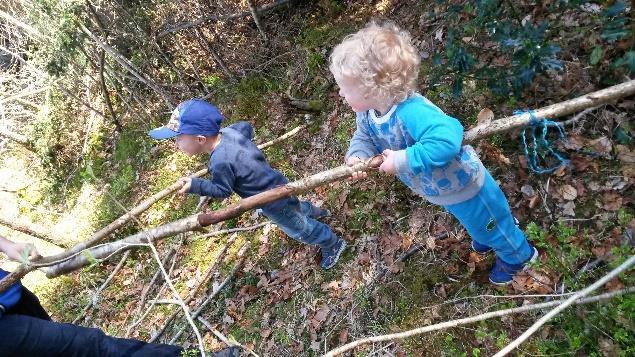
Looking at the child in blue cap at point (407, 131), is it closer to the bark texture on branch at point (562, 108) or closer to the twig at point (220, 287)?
the bark texture on branch at point (562, 108)

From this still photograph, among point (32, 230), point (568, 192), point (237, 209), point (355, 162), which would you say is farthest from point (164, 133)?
point (32, 230)

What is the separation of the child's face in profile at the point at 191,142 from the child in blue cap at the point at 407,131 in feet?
4.28

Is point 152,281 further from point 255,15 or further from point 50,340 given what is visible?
point 255,15

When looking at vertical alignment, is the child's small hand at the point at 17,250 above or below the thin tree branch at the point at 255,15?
below

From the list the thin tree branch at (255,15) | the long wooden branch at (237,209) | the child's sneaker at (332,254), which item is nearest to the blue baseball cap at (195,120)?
the long wooden branch at (237,209)

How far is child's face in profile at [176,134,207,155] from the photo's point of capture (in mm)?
3610

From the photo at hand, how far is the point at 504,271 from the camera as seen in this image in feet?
11.1

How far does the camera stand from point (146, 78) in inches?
306

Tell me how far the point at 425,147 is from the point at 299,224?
1.96 meters

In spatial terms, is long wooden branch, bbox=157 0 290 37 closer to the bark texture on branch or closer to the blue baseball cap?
the blue baseball cap

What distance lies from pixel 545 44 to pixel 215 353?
371cm

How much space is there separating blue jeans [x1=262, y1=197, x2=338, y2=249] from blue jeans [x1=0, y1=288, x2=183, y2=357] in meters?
1.47

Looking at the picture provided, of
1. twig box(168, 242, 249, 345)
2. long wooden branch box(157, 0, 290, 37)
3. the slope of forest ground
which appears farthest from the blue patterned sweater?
long wooden branch box(157, 0, 290, 37)

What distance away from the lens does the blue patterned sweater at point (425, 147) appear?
243 cm
